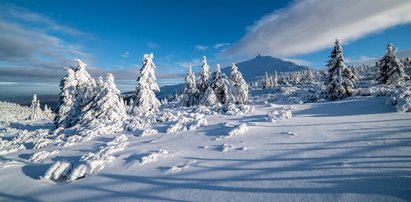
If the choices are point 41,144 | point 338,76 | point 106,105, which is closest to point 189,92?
point 106,105

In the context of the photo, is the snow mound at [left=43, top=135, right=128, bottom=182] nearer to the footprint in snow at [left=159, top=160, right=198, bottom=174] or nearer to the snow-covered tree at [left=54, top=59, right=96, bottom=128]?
the footprint in snow at [left=159, top=160, right=198, bottom=174]

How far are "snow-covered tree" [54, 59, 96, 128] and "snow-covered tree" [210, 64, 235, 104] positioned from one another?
669 inches

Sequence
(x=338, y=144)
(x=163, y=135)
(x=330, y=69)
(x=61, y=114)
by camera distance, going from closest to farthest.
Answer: (x=338, y=144) < (x=163, y=135) < (x=61, y=114) < (x=330, y=69)

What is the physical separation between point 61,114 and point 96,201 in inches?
982

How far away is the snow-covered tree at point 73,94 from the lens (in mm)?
23797

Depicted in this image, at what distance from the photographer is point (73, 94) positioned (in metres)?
26.3

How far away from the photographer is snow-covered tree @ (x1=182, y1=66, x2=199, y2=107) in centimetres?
3547

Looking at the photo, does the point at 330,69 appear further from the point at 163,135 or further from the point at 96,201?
the point at 96,201

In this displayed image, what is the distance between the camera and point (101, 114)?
19.7 m

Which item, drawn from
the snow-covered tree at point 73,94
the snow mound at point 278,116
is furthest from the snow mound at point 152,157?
the snow-covered tree at point 73,94

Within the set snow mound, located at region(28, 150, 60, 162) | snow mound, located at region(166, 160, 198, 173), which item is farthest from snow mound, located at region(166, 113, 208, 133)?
snow mound, located at region(28, 150, 60, 162)

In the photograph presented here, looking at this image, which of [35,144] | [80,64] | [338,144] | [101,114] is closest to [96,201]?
[338,144]

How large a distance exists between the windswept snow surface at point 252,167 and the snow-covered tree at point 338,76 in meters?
20.3

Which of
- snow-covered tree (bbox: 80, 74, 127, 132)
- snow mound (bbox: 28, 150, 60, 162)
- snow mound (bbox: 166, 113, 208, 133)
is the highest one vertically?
snow-covered tree (bbox: 80, 74, 127, 132)
